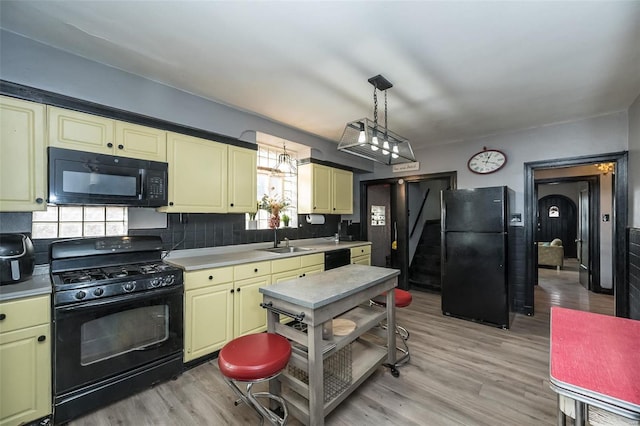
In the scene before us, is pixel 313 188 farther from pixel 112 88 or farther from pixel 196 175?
pixel 112 88

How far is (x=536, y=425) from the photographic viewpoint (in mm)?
1771

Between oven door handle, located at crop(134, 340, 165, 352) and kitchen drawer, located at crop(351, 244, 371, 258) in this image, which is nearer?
oven door handle, located at crop(134, 340, 165, 352)

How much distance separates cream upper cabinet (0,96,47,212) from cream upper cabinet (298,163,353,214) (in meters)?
2.80

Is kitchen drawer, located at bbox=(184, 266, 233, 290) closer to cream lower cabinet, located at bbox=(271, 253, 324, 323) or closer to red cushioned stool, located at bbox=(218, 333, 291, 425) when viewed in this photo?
cream lower cabinet, located at bbox=(271, 253, 324, 323)

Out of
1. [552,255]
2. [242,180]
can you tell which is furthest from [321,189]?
[552,255]

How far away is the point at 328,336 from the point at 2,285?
6.94ft

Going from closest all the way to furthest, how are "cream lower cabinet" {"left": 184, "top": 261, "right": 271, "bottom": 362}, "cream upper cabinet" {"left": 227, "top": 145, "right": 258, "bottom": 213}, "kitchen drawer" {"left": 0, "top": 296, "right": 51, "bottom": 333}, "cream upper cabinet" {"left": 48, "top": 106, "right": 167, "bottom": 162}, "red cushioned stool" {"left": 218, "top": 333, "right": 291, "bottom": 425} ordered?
"red cushioned stool" {"left": 218, "top": 333, "right": 291, "bottom": 425} < "kitchen drawer" {"left": 0, "top": 296, "right": 51, "bottom": 333} < "cream upper cabinet" {"left": 48, "top": 106, "right": 167, "bottom": 162} < "cream lower cabinet" {"left": 184, "top": 261, "right": 271, "bottom": 362} < "cream upper cabinet" {"left": 227, "top": 145, "right": 258, "bottom": 213}

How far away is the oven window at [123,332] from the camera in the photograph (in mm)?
1882

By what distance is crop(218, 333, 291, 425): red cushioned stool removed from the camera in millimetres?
1425

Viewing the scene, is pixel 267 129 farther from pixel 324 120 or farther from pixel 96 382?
pixel 96 382

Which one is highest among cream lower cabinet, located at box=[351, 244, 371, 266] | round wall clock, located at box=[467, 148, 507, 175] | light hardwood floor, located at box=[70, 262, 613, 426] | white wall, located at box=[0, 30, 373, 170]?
white wall, located at box=[0, 30, 373, 170]

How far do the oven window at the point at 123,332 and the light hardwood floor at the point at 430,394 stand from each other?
1.27 feet

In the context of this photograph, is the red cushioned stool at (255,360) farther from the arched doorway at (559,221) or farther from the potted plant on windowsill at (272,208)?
the arched doorway at (559,221)

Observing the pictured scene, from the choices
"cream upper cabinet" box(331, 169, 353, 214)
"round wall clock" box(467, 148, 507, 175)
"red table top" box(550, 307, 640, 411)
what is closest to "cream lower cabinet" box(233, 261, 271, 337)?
"cream upper cabinet" box(331, 169, 353, 214)
